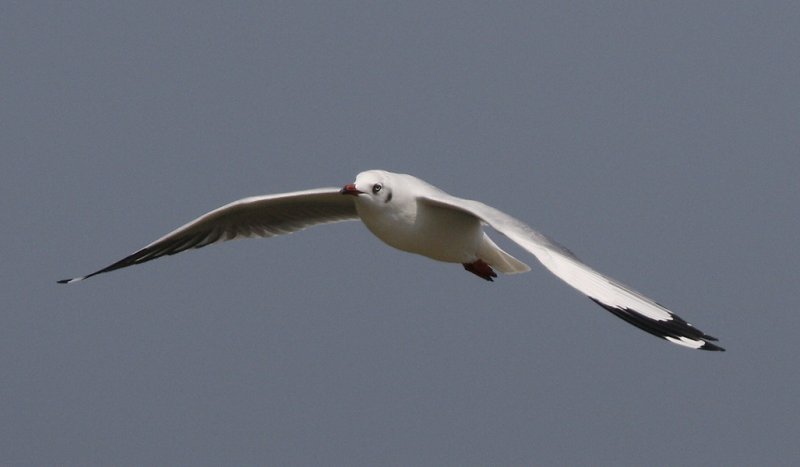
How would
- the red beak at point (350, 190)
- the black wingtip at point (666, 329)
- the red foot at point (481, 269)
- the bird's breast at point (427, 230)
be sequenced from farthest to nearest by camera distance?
the red foot at point (481, 269)
the bird's breast at point (427, 230)
the red beak at point (350, 190)
the black wingtip at point (666, 329)

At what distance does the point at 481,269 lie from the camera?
355 inches

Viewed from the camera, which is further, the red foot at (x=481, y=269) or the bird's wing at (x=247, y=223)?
the bird's wing at (x=247, y=223)

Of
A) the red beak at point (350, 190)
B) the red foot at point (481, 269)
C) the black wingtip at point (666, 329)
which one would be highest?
the red beak at point (350, 190)

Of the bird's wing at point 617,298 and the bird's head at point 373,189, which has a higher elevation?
the bird's head at point 373,189

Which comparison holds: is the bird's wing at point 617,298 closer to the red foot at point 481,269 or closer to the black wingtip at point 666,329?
the black wingtip at point 666,329

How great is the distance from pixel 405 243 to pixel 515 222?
35.8 inches

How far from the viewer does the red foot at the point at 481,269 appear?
29.4 ft

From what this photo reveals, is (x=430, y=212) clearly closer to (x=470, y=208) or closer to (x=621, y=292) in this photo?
(x=470, y=208)

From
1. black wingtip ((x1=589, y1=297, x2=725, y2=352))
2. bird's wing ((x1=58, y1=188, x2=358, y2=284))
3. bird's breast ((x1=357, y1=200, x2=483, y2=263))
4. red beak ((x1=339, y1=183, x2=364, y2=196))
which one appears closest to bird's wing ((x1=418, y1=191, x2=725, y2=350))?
black wingtip ((x1=589, y1=297, x2=725, y2=352))

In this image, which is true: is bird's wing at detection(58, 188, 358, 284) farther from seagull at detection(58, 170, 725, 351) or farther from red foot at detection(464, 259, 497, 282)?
red foot at detection(464, 259, 497, 282)

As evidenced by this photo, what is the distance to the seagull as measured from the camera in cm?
692

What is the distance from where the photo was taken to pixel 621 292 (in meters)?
7.03

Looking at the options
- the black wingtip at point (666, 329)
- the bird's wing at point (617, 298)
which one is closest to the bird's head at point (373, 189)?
the bird's wing at point (617, 298)

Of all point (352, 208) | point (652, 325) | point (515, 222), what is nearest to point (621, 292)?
point (652, 325)
